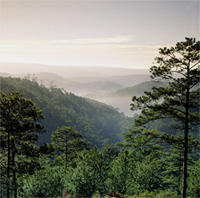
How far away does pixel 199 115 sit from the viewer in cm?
1408

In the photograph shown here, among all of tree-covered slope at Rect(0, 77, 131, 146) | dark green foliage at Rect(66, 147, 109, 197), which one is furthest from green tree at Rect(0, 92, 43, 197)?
tree-covered slope at Rect(0, 77, 131, 146)

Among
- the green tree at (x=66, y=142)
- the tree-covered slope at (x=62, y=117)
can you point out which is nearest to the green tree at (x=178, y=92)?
the green tree at (x=66, y=142)

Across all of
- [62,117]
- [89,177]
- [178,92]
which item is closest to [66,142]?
[89,177]

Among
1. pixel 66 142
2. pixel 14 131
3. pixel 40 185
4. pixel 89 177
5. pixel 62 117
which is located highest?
pixel 14 131

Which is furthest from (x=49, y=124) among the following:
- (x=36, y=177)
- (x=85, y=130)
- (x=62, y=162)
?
(x=36, y=177)

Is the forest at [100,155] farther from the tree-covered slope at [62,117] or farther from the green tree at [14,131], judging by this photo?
the tree-covered slope at [62,117]

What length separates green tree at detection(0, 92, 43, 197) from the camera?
14500 millimetres

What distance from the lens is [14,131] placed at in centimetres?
1488

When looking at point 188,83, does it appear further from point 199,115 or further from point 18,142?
point 18,142

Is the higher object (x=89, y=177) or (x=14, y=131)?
(x=14, y=131)

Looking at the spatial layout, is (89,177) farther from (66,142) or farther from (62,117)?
(62,117)

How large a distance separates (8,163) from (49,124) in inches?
5710

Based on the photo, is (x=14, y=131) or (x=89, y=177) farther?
(x=89, y=177)

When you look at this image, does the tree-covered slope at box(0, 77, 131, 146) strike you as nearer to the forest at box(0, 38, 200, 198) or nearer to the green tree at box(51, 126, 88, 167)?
the green tree at box(51, 126, 88, 167)
